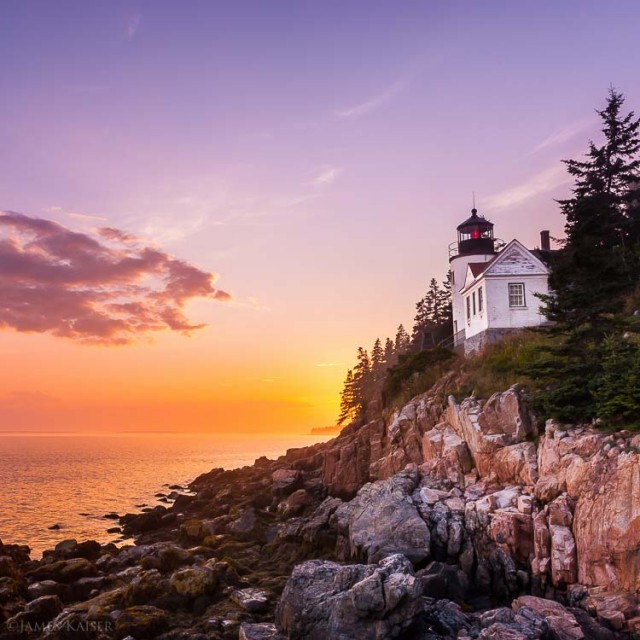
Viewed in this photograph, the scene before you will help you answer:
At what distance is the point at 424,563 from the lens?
18.8m

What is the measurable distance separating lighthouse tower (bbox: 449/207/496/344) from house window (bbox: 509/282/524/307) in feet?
23.1

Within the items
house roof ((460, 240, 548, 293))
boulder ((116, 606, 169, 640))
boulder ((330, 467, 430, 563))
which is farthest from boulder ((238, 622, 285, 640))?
house roof ((460, 240, 548, 293))

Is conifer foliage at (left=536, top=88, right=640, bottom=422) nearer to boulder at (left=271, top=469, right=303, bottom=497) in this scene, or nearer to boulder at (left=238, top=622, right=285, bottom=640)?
boulder at (left=238, top=622, right=285, bottom=640)

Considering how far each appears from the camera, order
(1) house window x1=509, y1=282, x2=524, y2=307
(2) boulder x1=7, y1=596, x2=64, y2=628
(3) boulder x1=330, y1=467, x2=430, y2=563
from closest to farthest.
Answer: (2) boulder x1=7, y1=596, x2=64, y2=628 < (3) boulder x1=330, y1=467, x2=430, y2=563 < (1) house window x1=509, y1=282, x2=524, y2=307

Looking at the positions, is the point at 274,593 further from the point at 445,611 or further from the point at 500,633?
the point at 500,633

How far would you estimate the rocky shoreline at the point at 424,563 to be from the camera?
1380cm

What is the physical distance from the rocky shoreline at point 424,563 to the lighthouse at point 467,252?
51.0 ft

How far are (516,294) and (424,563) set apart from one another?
20575 millimetres

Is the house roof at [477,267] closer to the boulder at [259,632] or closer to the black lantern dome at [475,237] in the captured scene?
the black lantern dome at [475,237]

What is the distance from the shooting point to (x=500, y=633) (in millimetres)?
12656

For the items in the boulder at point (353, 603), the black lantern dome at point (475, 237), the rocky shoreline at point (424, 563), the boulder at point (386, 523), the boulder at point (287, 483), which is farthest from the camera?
the black lantern dome at point (475, 237)

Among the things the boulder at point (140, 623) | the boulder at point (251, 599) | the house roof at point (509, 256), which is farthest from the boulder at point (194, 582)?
the house roof at point (509, 256)

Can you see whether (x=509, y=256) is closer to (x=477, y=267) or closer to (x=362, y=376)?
(x=477, y=267)

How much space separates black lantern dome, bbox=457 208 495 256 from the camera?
4250 cm
